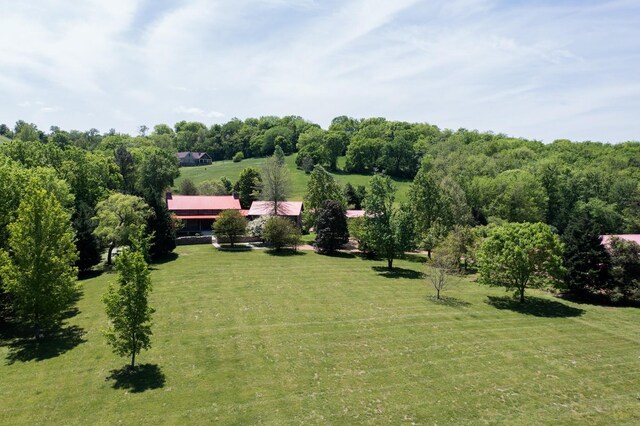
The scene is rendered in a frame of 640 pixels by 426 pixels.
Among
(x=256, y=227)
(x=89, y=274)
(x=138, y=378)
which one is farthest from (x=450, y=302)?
(x=89, y=274)

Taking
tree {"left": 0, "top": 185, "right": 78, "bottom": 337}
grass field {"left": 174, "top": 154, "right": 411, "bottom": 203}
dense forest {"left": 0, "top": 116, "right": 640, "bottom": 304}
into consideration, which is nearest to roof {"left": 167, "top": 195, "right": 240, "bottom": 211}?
dense forest {"left": 0, "top": 116, "right": 640, "bottom": 304}

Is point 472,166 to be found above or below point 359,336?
above

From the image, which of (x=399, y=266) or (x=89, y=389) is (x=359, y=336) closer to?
(x=89, y=389)

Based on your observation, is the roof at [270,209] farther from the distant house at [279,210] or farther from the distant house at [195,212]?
the distant house at [195,212]

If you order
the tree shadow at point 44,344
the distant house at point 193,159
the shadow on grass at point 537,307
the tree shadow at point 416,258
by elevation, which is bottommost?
the tree shadow at point 44,344

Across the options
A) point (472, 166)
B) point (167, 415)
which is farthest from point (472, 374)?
point (472, 166)

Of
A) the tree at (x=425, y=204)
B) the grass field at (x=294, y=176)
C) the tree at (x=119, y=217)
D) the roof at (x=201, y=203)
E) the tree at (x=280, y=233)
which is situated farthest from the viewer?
the grass field at (x=294, y=176)

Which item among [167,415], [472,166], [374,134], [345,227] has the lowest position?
[167,415]

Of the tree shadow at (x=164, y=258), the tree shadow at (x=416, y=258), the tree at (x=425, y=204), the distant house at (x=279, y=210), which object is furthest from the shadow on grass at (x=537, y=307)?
the distant house at (x=279, y=210)
